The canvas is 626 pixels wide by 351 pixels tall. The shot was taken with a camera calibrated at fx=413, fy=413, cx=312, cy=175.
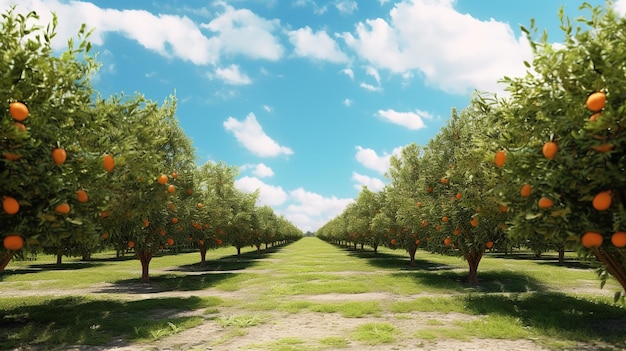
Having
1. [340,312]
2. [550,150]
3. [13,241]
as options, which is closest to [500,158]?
[550,150]

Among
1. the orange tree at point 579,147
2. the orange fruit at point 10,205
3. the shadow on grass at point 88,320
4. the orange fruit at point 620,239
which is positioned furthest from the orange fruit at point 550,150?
the shadow on grass at point 88,320

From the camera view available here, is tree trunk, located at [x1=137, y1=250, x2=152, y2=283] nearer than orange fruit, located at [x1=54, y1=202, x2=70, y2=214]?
No

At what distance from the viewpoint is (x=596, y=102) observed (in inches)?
285

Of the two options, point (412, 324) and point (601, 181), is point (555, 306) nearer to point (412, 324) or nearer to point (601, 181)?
point (412, 324)

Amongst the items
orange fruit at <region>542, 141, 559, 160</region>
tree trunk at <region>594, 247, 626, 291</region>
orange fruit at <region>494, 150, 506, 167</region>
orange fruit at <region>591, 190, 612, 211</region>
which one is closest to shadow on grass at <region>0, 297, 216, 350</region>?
orange fruit at <region>494, 150, 506, 167</region>

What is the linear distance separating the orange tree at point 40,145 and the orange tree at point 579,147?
381 inches

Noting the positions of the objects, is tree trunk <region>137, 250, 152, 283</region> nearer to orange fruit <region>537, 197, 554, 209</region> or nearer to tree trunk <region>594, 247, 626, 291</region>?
orange fruit <region>537, 197, 554, 209</region>

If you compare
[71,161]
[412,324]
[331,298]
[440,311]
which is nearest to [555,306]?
[440,311]

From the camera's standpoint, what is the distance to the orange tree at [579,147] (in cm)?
736

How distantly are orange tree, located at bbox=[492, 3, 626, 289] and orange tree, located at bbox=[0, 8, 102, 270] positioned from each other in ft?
31.8

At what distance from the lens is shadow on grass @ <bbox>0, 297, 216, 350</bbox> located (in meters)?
11.8

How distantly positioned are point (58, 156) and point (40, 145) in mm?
450

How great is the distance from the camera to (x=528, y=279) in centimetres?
2488

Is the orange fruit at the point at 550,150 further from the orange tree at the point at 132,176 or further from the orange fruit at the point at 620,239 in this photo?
the orange tree at the point at 132,176
